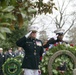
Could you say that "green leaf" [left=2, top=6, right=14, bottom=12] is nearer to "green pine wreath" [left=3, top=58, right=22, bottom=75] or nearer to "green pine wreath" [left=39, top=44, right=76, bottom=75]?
"green pine wreath" [left=39, top=44, right=76, bottom=75]

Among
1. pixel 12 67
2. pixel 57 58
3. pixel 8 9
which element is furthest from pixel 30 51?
pixel 12 67

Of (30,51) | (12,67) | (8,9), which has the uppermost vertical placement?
(12,67)

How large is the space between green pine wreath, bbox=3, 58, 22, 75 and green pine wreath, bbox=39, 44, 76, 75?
16.9 ft

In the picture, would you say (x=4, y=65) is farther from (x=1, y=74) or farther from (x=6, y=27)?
(x=6, y=27)

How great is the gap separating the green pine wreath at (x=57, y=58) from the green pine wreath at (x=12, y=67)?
16.9 feet

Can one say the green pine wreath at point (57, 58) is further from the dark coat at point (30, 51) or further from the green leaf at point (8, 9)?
the green leaf at point (8, 9)

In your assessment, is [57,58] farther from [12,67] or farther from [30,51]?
[12,67]

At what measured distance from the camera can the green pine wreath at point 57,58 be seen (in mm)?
8934

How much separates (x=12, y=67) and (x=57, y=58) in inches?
225

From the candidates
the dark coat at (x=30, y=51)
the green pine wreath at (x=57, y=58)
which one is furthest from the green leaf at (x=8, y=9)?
the green pine wreath at (x=57, y=58)

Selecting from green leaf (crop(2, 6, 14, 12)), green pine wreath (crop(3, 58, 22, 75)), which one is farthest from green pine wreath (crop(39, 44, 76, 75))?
green leaf (crop(2, 6, 14, 12))

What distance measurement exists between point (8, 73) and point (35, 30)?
6524mm

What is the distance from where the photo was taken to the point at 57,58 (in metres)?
9.09

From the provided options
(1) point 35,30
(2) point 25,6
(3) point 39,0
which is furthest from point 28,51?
(2) point 25,6
